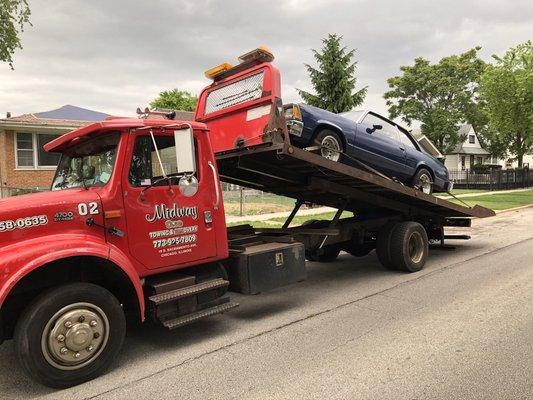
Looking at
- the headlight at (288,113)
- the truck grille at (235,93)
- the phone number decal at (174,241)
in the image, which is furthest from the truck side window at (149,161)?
the headlight at (288,113)

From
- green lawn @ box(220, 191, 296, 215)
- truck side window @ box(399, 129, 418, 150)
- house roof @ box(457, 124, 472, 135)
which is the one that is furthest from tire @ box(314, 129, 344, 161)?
house roof @ box(457, 124, 472, 135)

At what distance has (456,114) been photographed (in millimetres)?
43469

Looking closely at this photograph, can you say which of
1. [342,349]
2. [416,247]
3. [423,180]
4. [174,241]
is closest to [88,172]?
[174,241]

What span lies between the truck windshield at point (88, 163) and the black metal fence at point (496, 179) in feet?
108

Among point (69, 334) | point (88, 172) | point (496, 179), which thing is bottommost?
point (69, 334)

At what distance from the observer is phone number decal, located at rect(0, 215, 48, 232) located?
357 centimetres

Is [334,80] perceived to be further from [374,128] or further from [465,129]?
[465,129]

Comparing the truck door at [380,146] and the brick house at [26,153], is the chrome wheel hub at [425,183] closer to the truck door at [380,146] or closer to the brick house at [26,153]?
the truck door at [380,146]

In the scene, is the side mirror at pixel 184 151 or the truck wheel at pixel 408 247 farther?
the truck wheel at pixel 408 247

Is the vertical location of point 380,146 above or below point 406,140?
below

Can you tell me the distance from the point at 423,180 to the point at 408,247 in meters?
1.92

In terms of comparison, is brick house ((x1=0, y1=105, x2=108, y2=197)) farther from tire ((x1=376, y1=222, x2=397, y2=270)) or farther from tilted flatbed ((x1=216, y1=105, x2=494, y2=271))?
tire ((x1=376, y1=222, x2=397, y2=270))

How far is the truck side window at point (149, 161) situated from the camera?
422 cm

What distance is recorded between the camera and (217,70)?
600 centimetres
